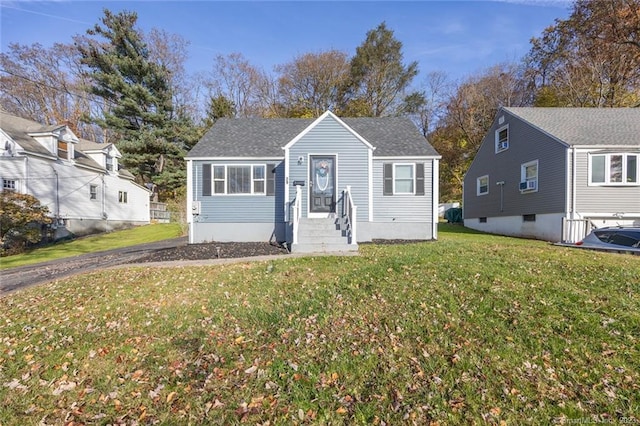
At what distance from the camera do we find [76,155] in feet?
69.4

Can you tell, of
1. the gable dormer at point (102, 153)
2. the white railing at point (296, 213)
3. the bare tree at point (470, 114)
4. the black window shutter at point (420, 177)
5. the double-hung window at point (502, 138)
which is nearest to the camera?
the white railing at point (296, 213)

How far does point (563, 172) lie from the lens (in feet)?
43.8

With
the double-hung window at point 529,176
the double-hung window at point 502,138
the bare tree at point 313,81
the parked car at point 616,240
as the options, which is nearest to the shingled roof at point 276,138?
the parked car at point 616,240

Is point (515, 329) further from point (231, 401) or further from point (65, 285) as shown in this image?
point (65, 285)

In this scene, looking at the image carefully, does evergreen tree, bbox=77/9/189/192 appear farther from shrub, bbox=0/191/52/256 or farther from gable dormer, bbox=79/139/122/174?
shrub, bbox=0/191/52/256

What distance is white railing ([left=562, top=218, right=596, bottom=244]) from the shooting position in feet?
42.1

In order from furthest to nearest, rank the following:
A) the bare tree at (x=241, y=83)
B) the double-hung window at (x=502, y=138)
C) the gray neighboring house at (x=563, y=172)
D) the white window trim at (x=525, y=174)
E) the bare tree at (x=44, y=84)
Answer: the bare tree at (x=241, y=83) < the bare tree at (x=44, y=84) < the double-hung window at (x=502, y=138) < the white window trim at (x=525, y=174) < the gray neighboring house at (x=563, y=172)

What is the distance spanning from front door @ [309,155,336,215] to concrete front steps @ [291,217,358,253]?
781 millimetres

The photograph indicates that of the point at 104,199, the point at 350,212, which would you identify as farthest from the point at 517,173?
the point at 104,199

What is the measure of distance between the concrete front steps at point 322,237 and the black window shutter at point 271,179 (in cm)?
223

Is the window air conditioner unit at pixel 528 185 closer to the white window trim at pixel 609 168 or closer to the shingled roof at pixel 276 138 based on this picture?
the white window trim at pixel 609 168

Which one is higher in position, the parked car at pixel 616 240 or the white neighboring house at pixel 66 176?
the white neighboring house at pixel 66 176

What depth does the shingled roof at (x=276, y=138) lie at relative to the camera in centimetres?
1241

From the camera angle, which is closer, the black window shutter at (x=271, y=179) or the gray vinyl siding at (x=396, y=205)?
the gray vinyl siding at (x=396, y=205)
